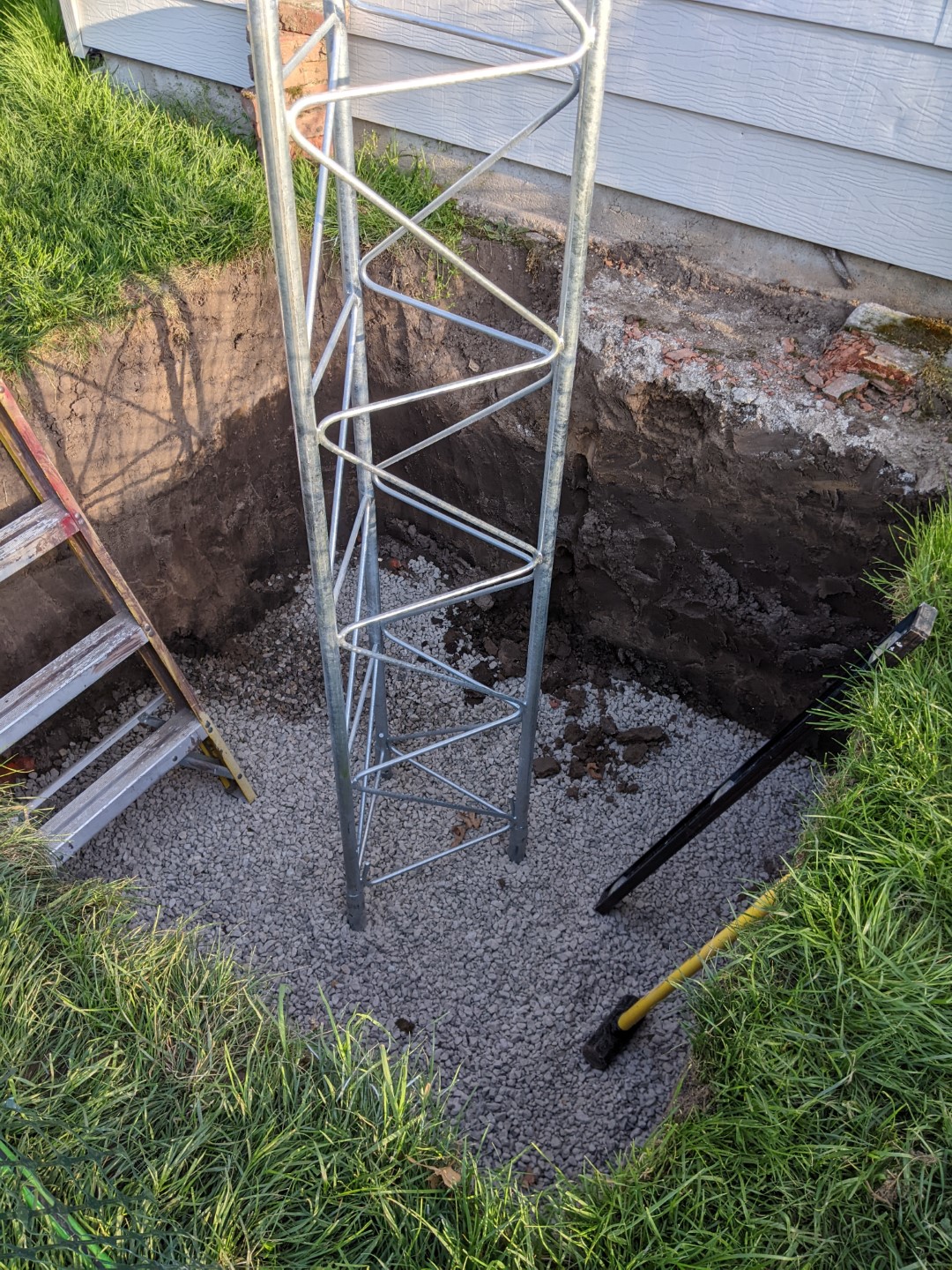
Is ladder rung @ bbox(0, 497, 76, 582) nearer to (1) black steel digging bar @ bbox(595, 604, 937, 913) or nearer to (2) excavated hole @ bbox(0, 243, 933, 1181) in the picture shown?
(2) excavated hole @ bbox(0, 243, 933, 1181)

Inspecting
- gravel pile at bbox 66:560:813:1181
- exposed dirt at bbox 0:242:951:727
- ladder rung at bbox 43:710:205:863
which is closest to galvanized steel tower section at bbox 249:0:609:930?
gravel pile at bbox 66:560:813:1181

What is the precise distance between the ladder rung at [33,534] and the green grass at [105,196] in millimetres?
→ 673

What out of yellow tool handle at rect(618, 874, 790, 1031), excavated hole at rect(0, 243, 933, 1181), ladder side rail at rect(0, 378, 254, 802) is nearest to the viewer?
yellow tool handle at rect(618, 874, 790, 1031)

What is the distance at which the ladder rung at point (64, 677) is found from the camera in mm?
2705

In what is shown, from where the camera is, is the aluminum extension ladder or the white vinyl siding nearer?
the aluminum extension ladder

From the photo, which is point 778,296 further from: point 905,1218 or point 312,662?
point 905,1218

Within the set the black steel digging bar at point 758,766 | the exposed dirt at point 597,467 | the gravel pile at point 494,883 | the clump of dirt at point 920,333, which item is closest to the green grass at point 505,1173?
the black steel digging bar at point 758,766

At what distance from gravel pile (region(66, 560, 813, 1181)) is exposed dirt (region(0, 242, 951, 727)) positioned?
368 millimetres

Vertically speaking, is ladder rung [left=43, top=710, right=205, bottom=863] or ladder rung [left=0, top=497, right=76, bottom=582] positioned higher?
ladder rung [left=0, top=497, right=76, bottom=582]

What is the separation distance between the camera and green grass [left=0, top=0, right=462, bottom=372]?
3.25 metres

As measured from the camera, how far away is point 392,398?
9.27 ft

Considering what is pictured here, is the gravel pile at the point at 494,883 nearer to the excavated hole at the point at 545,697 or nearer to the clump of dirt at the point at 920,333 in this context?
the excavated hole at the point at 545,697

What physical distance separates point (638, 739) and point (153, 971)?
2265 millimetres

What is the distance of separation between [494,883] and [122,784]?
138 centimetres
